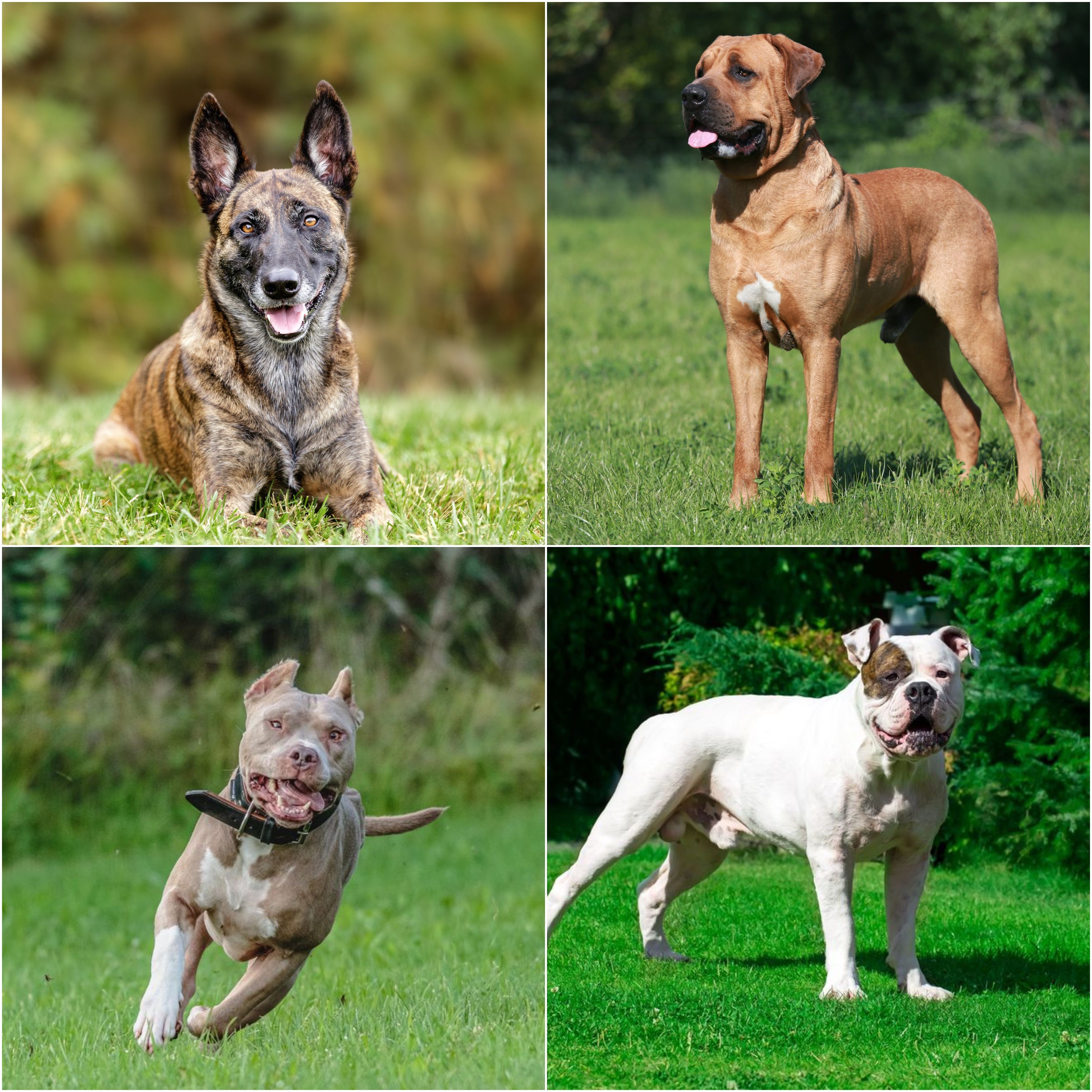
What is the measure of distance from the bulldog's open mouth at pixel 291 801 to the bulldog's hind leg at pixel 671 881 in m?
1.50

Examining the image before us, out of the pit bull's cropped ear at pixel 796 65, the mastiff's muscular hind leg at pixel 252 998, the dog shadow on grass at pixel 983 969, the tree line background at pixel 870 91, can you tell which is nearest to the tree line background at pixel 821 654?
the dog shadow on grass at pixel 983 969

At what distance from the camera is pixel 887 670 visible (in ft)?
13.0

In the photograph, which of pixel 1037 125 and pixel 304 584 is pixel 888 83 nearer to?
pixel 1037 125

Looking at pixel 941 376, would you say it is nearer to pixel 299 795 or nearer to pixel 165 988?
pixel 299 795

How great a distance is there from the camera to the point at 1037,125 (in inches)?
636

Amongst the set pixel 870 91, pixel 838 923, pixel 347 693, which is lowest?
pixel 838 923

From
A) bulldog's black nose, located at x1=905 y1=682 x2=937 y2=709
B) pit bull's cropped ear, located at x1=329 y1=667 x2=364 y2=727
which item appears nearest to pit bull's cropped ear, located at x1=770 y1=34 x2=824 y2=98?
bulldog's black nose, located at x1=905 y1=682 x2=937 y2=709

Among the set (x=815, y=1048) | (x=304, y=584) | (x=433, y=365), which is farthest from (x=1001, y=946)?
(x=433, y=365)

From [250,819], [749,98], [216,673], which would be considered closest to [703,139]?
[749,98]

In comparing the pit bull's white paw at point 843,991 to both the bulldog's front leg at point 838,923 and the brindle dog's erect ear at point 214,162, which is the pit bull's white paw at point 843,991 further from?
the brindle dog's erect ear at point 214,162

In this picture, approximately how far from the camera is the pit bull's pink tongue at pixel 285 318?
4516mm

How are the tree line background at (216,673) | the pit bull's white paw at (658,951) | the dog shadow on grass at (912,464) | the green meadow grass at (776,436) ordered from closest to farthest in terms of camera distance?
the pit bull's white paw at (658,951), the green meadow grass at (776,436), the dog shadow on grass at (912,464), the tree line background at (216,673)

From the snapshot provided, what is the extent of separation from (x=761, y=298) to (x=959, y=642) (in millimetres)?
1480

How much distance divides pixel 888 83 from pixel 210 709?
1268 cm
